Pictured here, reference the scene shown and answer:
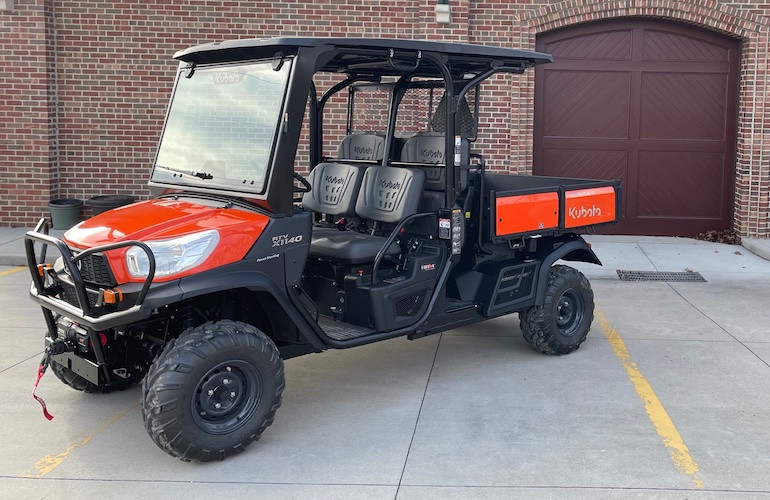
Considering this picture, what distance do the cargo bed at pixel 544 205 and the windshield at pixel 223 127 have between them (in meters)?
1.81

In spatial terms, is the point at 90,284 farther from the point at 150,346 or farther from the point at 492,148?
the point at 492,148

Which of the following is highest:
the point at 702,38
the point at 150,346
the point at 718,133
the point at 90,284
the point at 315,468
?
the point at 702,38

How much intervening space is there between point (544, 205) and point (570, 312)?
963 mm

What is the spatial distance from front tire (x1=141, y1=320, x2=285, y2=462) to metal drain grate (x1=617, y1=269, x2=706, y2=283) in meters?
6.14

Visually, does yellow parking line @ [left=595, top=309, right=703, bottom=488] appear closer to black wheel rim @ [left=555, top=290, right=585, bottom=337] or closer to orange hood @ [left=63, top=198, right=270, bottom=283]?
black wheel rim @ [left=555, top=290, right=585, bottom=337]

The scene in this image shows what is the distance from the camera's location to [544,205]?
6691 mm

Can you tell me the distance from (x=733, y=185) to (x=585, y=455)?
29.1ft

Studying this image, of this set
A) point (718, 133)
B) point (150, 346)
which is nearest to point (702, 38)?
point (718, 133)

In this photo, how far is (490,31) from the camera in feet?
40.5

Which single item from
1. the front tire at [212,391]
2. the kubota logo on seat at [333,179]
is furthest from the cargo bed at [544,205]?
the front tire at [212,391]

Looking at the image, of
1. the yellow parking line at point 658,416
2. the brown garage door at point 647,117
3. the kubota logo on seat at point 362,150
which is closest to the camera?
the yellow parking line at point 658,416

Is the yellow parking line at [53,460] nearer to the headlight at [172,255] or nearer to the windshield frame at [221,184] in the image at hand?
the headlight at [172,255]

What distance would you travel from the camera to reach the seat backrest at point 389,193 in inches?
243

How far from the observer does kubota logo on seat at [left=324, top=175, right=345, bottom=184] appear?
6.66 meters
